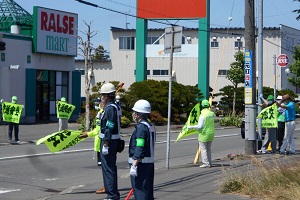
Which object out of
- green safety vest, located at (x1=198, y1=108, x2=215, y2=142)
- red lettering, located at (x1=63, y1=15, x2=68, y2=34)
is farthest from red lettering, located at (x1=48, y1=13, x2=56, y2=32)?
green safety vest, located at (x1=198, y1=108, x2=215, y2=142)

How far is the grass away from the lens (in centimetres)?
1103

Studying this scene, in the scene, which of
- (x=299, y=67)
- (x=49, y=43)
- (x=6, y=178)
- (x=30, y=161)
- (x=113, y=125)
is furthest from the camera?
(x=299, y=67)

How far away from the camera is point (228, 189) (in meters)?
11.8

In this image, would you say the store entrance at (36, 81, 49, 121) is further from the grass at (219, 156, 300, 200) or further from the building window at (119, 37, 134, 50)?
the building window at (119, 37, 134, 50)

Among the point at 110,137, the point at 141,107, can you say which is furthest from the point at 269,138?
the point at 141,107

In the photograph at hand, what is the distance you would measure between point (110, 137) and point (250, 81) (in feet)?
28.3

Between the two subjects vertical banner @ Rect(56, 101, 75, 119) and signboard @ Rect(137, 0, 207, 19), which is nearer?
vertical banner @ Rect(56, 101, 75, 119)

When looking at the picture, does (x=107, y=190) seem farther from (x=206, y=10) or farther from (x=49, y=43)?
(x=206, y=10)

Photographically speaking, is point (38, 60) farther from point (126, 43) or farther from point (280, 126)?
point (126, 43)

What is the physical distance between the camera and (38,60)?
3866 centimetres

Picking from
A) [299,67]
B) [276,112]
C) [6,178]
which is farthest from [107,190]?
[299,67]

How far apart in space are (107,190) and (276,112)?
9322 mm

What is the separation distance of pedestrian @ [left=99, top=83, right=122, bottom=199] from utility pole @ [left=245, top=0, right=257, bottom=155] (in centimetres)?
827

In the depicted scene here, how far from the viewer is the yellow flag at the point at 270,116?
19297 millimetres
